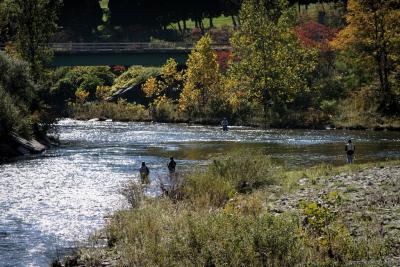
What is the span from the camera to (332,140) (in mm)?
59250

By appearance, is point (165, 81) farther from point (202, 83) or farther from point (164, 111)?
point (202, 83)

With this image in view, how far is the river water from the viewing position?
2378cm

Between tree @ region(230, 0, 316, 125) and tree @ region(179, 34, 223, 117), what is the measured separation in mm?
5756

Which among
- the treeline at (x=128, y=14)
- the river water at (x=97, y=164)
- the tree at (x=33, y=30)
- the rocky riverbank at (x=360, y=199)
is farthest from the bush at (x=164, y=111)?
the rocky riverbank at (x=360, y=199)

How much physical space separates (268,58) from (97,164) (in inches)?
1550

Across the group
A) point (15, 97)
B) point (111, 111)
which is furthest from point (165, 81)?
point (15, 97)

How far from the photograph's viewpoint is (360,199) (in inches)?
939

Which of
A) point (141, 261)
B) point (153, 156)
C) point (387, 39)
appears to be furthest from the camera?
point (387, 39)

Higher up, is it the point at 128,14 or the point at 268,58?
the point at 128,14

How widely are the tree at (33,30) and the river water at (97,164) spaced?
9092 mm

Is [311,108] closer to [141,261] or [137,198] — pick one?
[137,198]

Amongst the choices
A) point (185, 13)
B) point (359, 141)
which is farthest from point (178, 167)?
point (185, 13)

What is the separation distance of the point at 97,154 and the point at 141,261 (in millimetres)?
34832

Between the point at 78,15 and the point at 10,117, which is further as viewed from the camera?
the point at 78,15
